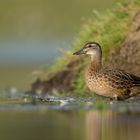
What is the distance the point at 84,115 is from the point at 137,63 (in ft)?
10.6

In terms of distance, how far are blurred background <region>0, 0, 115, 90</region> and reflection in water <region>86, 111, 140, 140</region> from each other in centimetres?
1274

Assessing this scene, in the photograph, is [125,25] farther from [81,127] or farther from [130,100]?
[81,127]

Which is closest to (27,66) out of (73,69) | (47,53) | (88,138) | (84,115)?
(47,53)

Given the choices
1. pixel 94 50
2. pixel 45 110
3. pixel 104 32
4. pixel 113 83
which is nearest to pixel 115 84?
pixel 113 83

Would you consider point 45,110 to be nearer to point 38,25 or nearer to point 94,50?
point 94,50

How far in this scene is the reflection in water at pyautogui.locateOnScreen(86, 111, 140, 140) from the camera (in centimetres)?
1095

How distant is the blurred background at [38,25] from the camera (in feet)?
88.3

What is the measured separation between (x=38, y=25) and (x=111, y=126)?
20.0m

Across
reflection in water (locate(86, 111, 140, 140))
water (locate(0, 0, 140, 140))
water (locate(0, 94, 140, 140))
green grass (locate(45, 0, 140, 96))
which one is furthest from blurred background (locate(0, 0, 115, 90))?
reflection in water (locate(86, 111, 140, 140))

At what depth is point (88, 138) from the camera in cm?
1098

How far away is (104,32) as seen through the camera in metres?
17.0

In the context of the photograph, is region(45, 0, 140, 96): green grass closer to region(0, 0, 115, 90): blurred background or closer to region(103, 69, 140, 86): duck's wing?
region(103, 69, 140, 86): duck's wing

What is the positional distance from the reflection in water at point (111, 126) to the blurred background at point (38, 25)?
12.7 m

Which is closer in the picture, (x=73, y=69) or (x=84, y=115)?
(x=84, y=115)
